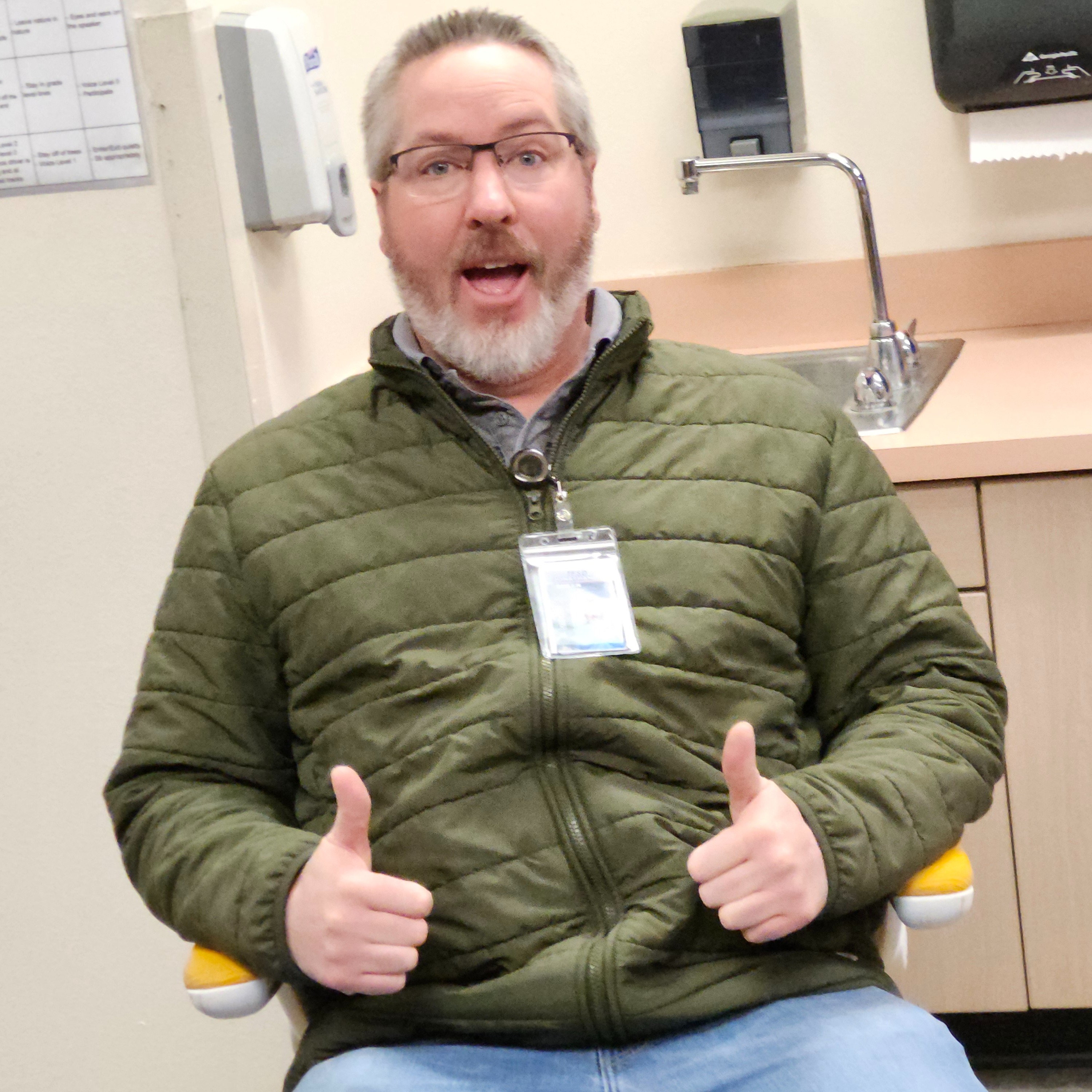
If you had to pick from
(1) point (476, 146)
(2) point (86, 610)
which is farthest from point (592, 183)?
(2) point (86, 610)

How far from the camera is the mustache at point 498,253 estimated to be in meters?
1.41

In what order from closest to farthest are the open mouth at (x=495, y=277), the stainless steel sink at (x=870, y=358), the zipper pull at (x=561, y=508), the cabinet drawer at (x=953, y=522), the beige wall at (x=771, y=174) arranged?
the zipper pull at (x=561, y=508) → the open mouth at (x=495, y=277) → the cabinet drawer at (x=953, y=522) → the stainless steel sink at (x=870, y=358) → the beige wall at (x=771, y=174)

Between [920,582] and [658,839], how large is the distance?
357mm

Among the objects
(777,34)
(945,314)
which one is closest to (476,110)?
(777,34)

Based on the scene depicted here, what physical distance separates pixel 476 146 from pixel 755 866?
74 centimetres

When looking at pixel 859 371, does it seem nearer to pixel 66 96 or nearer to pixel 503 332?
pixel 503 332

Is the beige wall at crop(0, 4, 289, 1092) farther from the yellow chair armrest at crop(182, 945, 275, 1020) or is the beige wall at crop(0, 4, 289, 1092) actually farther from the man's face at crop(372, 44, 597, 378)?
the yellow chair armrest at crop(182, 945, 275, 1020)

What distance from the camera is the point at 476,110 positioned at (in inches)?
55.2

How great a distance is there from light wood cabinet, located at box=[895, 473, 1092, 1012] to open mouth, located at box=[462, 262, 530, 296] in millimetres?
635

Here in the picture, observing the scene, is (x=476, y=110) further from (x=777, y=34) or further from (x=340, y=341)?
(x=777, y=34)

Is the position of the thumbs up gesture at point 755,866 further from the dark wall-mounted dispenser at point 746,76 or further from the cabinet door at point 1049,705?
the dark wall-mounted dispenser at point 746,76

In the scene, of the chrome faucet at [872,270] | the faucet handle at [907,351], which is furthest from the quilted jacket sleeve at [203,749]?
the faucet handle at [907,351]

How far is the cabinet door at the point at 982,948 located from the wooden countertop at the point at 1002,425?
438 mm

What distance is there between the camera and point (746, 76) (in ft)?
7.48
